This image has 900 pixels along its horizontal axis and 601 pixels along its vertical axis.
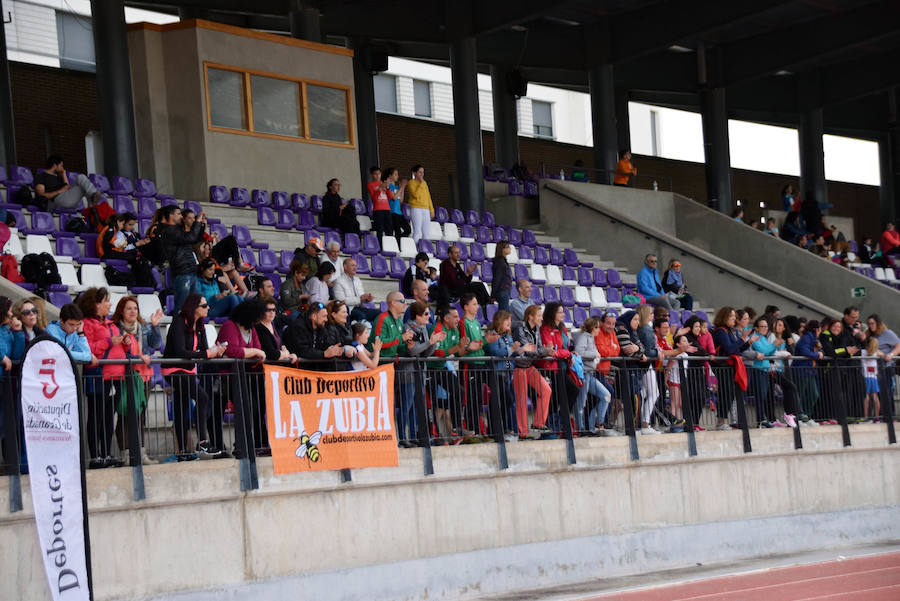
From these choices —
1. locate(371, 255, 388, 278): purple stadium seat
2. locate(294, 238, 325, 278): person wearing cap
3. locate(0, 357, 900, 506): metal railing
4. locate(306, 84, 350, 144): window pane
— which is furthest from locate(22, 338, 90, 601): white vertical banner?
locate(306, 84, 350, 144): window pane

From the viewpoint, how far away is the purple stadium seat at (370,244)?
2091cm

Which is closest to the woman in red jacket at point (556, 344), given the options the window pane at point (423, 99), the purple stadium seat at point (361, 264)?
the purple stadium seat at point (361, 264)

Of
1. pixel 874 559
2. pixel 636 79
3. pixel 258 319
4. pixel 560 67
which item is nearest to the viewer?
pixel 258 319

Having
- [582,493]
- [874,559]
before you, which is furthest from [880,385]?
[582,493]

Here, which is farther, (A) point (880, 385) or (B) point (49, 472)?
(A) point (880, 385)

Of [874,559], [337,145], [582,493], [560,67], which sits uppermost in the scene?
[560,67]

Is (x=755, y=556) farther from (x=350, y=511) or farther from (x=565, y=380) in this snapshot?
(x=350, y=511)

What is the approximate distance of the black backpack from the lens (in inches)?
563

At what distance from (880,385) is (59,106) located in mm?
17854

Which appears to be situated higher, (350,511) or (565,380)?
(565,380)

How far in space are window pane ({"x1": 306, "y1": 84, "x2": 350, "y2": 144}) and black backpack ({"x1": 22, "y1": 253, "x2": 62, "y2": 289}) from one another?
409 inches

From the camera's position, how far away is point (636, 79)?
35.2 metres

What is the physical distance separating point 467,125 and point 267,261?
10.3 meters

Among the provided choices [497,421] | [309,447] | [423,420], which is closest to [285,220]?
[497,421]
